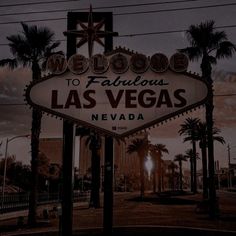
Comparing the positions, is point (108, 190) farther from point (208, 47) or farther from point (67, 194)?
point (208, 47)

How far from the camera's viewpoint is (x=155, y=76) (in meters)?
13.3

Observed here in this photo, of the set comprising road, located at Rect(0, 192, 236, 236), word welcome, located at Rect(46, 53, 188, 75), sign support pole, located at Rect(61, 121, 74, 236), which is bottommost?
road, located at Rect(0, 192, 236, 236)

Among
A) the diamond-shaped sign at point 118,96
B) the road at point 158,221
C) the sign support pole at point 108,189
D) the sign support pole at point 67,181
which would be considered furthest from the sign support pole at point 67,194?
the road at point 158,221

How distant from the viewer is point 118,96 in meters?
13.4

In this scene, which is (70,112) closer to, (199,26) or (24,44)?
(24,44)

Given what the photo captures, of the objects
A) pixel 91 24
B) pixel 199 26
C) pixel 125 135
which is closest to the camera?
pixel 125 135

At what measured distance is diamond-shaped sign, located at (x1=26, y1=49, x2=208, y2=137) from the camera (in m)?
13.1

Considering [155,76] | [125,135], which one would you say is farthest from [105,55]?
[125,135]

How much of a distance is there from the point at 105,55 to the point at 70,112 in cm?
209

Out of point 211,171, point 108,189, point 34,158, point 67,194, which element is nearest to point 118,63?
point 108,189

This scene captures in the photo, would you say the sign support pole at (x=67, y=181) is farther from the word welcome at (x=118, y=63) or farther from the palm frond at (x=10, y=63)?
the palm frond at (x=10, y=63)

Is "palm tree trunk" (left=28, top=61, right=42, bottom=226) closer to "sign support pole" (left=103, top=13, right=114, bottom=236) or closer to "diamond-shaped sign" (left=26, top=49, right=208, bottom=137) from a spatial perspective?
"diamond-shaped sign" (left=26, top=49, right=208, bottom=137)

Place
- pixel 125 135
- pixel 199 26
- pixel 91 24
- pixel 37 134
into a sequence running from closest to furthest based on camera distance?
1. pixel 125 135
2. pixel 91 24
3. pixel 37 134
4. pixel 199 26

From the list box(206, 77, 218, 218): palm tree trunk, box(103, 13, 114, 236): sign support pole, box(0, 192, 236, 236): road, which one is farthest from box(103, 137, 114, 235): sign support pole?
box(206, 77, 218, 218): palm tree trunk
